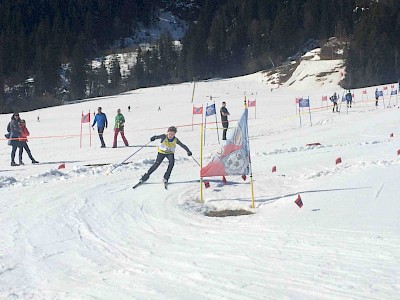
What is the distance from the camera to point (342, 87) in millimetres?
55781

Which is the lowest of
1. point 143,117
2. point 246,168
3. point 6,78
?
point 246,168

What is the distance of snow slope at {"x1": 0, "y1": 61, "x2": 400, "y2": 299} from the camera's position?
16.0ft

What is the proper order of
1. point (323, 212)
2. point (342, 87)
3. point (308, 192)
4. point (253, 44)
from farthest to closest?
point (253, 44)
point (342, 87)
point (308, 192)
point (323, 212)

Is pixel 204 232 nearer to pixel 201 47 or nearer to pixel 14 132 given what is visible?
pixel 14 132

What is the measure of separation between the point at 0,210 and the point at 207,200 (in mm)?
3745

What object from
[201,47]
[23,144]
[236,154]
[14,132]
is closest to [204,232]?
[236,154]

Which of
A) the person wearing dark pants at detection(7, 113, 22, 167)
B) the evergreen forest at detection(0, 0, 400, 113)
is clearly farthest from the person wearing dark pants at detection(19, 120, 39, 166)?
the evergreen forest at detection(0, 0, 400, 113)

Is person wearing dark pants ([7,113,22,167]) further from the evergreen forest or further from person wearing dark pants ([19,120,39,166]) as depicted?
the evergreen forest

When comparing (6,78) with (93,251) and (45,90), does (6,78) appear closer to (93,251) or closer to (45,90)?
(45,90)

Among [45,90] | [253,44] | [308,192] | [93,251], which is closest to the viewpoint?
[93,251]

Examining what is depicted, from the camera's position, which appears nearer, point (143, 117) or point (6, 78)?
point (143, 117)

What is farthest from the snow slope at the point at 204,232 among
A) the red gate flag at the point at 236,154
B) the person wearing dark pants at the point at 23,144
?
the red gate flag at the point at 236,154

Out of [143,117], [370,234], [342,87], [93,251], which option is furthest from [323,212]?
[342,87]

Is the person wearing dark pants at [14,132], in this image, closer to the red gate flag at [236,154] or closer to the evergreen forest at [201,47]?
the red gate flag at [236,154]
